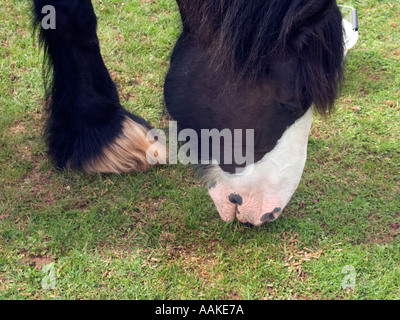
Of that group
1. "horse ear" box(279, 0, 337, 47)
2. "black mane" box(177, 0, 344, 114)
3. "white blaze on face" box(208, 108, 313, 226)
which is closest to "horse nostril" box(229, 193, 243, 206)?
"white blaze on face" box(208, 108, 313, 226)

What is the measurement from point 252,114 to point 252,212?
1.84 ft

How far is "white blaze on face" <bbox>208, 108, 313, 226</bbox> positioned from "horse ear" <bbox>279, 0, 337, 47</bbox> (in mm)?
360

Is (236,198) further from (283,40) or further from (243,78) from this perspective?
(283,40)

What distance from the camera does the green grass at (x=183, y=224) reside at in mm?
2490

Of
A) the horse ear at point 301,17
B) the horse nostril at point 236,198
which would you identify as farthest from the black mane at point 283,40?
the horse nostril at point 236,198

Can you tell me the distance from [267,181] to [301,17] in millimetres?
771

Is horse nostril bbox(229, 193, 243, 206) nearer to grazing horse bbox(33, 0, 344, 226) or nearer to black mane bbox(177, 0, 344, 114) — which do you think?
grazing horse bbox(33, 0, 344, 226)

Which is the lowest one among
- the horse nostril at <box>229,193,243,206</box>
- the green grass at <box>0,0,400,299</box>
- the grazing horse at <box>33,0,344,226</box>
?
the green grass at <box>0,0,400,299</box>

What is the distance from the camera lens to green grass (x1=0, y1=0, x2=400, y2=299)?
2490mm

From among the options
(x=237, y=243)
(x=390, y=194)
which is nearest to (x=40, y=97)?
(x=237, y=243)

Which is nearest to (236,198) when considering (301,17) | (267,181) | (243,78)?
(267,181)

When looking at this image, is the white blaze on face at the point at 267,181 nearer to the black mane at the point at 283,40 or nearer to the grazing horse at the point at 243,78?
the grazing horse at the point at 243,78

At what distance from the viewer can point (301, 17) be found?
5.74 feet

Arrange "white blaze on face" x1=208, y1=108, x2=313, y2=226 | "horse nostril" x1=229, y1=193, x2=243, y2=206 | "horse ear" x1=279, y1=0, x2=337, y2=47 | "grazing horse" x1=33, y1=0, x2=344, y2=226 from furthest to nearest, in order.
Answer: "horse nostril" x1=229, y1=193, x2=243, y2=206, "white blaze on face" x1=208, y1=108, x2=313, y2=226, "grazing horse" x1=33, y1=0, x2=344, y2=226, "horse ear" x1=279, y1=0, x2=337, y2=47
